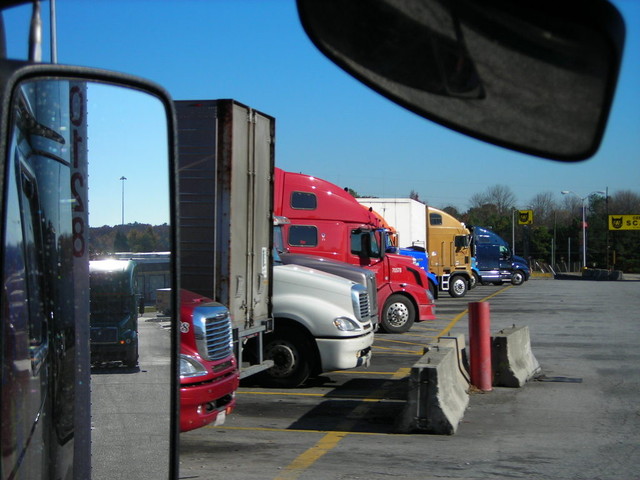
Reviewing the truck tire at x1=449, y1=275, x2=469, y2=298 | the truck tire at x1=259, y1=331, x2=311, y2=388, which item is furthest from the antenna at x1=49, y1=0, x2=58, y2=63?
the truck tire at x1=449, y1=275, x2=469, y2=298

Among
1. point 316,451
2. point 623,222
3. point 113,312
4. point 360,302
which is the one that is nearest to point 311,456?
point 316,451

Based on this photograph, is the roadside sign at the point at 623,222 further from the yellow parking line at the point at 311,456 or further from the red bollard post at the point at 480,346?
the yellow parking line at the point at 311,456

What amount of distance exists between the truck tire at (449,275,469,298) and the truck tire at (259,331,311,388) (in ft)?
86.8

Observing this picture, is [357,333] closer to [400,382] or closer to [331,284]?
[331,284]

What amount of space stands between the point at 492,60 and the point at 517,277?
54.8m

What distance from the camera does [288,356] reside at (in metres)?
11.6

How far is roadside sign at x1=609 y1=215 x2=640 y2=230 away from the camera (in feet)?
262

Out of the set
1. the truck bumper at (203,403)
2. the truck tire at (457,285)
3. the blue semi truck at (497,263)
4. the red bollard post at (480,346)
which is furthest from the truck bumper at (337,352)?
the blue semi truck at (497,263)

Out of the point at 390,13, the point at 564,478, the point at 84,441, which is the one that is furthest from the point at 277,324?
the point at 390,13

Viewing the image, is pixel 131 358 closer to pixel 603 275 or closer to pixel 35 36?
pixel 35 36

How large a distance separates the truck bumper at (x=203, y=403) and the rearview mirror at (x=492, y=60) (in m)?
5.37

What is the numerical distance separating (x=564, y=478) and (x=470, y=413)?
296 centimetres

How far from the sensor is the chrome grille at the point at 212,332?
7.25m

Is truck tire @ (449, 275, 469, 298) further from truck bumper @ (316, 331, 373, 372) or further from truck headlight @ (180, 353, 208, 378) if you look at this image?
truck headlight @ (180, 353, 208, 378)
